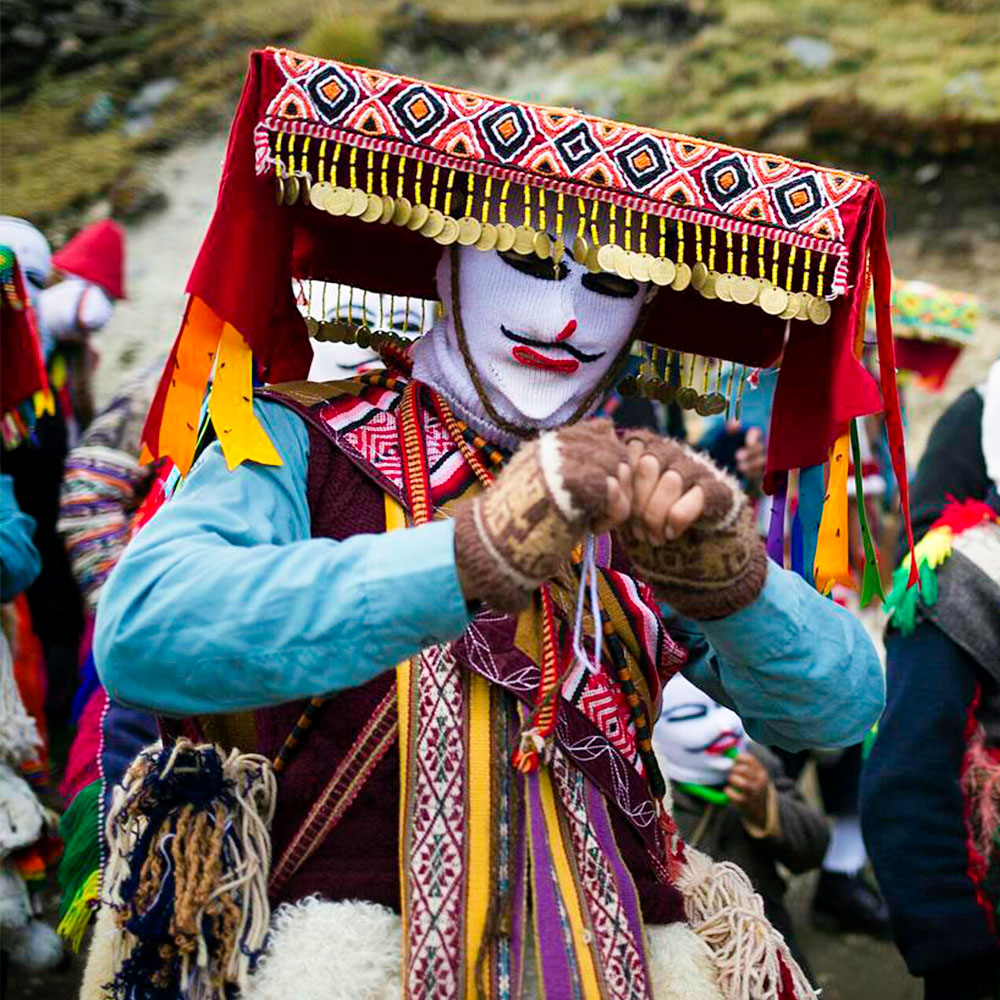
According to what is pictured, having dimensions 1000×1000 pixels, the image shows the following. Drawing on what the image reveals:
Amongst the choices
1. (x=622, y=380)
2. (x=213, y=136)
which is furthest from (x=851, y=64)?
(x=622, y=380)

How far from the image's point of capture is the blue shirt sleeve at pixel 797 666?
5.71ft

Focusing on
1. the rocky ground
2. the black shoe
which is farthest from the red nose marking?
the rocky ground

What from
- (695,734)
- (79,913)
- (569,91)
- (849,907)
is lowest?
(849,907)

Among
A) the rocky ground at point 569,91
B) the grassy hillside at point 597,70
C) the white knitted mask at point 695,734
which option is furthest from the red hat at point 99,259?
the grassy hillside at point 597,70

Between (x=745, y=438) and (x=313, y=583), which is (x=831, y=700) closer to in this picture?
(x=313, y=583)

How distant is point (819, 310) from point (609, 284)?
0.31 metres

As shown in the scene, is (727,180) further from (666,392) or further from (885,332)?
(666,392)

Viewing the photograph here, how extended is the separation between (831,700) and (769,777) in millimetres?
1789

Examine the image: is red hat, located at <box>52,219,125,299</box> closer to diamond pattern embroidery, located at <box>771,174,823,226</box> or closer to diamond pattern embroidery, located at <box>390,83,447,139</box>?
diamond pattern embroidery, located at <box>390,83,447,139</box>

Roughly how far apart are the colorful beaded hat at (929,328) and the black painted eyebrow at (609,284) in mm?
4482

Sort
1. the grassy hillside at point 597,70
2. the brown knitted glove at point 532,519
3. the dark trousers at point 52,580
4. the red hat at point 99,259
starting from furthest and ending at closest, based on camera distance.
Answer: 1. the grassy hillside at point 597,70
2. the red hat at point 99,259
3. the dark trousers at point 52,580
4. the brown knitted glove at point 532,519

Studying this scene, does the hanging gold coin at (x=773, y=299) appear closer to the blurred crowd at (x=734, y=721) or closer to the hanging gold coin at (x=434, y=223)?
the blurred crowd at (x=734, y=721)

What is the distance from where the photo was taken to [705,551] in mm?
1625

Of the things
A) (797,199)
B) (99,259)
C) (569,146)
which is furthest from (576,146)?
(99,259)
